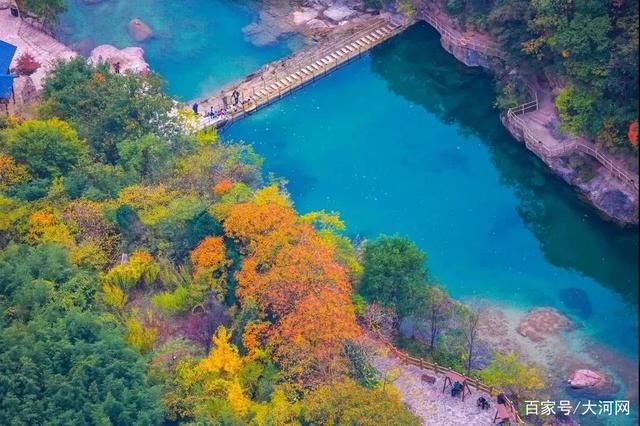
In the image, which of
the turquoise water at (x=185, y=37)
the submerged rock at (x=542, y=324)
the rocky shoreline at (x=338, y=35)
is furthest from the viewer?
the turquoise water at (x=185, y=37)

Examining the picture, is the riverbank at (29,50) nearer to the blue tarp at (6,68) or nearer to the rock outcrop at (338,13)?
the blue tarp at (6,68)

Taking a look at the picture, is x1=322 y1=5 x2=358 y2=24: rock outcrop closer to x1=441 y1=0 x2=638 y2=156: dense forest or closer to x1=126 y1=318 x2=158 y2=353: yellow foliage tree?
x1=441 y1=0 x2=638 y2=156: dense forest

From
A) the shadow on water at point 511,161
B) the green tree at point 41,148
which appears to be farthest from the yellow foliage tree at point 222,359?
the shadow on water at point 511,161

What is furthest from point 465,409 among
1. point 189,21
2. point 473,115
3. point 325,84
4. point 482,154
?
point 189,21

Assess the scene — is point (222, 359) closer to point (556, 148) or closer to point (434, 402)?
point (434, 402)

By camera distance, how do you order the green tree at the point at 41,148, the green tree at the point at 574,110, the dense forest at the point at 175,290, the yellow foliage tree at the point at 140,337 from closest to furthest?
1. the dense forest at the point at 175,290
2. the yellow foliage tree at the point at 140,337
3. the green tree at the point at 41,148
4. the green tree at the point at 574,110

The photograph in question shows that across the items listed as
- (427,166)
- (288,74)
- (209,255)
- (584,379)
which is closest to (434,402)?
(584,379)
